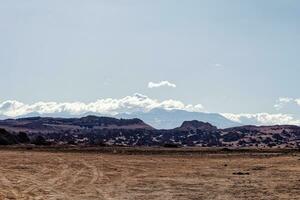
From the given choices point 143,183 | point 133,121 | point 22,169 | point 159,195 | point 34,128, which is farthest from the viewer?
point 133,121

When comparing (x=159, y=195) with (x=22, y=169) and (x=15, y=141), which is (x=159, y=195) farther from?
(x=15, y=141)

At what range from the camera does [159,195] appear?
805 inches

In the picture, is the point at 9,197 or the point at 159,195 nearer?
the point at 9,197

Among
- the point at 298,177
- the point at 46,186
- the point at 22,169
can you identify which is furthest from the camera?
the point at 22,169

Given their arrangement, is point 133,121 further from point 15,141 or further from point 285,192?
point 285,192

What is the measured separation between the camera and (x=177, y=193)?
21.0 metres

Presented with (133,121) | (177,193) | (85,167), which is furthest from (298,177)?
(133,121)

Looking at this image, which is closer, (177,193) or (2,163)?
(177,193)

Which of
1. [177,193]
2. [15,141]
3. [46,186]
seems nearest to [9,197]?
[46,186]

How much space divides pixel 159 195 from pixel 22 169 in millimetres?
13668

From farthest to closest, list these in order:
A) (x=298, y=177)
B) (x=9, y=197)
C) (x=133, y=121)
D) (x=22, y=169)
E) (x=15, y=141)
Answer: (x=133, y=121)
(x=15, y=141)
(x=22, y=169)
(x=298, y=177)
(x=9, y=197)

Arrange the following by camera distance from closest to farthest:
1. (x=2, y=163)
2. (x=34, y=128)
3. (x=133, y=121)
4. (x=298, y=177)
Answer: (x=298, y=177)
(x=2, y=163)
(x=34, y=128)
(x=133, y=121)

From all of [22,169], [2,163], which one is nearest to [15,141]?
[2,163]

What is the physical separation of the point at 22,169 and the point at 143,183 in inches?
392
